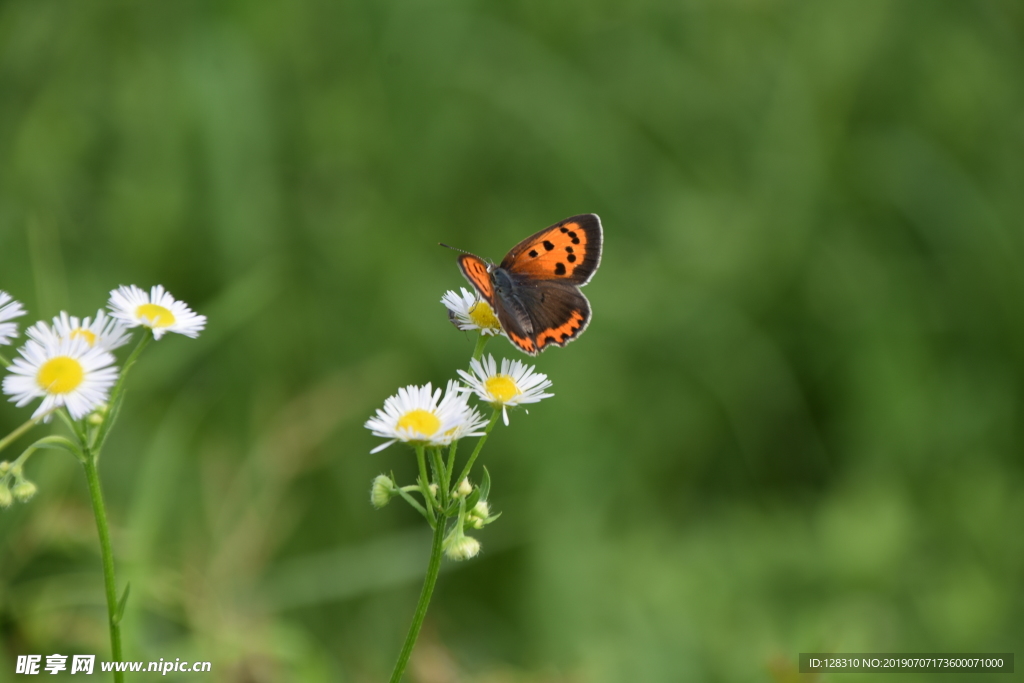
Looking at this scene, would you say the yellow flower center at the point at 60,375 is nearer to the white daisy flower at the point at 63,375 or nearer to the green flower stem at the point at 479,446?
the white daisy flower at the point at 63,375

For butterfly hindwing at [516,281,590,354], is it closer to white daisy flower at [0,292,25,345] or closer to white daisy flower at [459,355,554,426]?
white daisy flower at [459,355,554,426]

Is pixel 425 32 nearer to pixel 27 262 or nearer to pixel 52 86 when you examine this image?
pixel 52 86

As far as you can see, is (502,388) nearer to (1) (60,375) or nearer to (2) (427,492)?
(2) (427,492)

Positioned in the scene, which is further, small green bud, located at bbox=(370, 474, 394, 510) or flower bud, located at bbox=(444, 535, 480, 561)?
small green bud, located at bbox=(370, 474, 394, 510)

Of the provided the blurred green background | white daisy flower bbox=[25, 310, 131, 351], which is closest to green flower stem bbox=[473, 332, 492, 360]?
white daisy flower bbox=[25, 310, 131, 351]

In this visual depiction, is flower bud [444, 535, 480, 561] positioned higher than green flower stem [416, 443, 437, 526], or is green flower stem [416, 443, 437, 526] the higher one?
green flower stem [416, 443, 437, 526]

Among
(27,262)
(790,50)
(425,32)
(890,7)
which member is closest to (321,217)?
(425,32)

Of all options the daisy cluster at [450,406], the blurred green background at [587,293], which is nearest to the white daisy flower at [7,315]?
the daisy cluster at [450,406]
